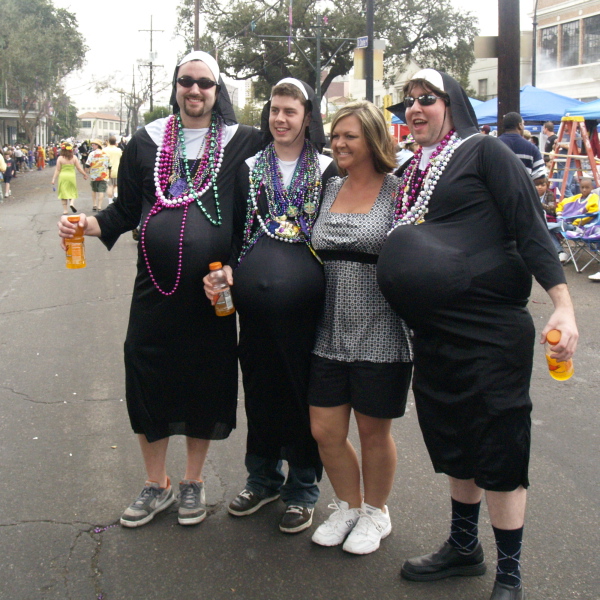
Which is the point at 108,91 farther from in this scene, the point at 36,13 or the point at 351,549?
the point at 351,549

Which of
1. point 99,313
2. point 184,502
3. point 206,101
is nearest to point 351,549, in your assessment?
point 184,502

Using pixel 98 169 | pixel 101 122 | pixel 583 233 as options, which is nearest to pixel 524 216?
pixel 583 233

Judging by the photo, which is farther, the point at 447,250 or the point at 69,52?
the point at 69,52

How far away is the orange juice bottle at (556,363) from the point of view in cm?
235

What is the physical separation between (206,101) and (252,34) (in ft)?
121

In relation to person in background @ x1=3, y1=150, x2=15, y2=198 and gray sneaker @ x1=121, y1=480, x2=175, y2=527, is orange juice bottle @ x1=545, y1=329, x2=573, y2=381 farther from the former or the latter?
person in background @ x1=3, y1=150, x2=15, y2=198

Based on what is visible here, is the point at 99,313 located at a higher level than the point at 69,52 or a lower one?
lower

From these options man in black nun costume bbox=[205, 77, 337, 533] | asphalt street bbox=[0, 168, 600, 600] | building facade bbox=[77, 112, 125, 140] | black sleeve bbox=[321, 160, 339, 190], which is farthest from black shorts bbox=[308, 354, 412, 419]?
building facade bbox=[77, 112, 125, 140]

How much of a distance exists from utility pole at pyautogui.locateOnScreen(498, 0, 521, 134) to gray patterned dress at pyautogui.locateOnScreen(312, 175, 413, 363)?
6.86 metres

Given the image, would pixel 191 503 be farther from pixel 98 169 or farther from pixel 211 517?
pixel 98 169

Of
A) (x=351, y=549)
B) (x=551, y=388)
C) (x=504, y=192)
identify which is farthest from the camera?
(x=551, y=388)

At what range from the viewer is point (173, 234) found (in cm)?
307

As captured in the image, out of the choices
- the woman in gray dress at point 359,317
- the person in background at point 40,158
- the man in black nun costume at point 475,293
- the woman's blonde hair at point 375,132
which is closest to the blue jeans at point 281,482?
the woman in gray dress at point 359,317

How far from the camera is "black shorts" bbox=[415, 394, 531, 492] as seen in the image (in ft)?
8.11
